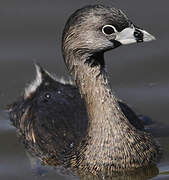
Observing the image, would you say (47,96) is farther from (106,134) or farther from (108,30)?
(108,30)

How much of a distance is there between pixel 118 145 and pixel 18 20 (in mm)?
4122

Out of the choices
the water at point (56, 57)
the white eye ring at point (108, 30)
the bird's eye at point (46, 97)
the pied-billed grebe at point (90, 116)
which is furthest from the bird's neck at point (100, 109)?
the bird's eye at point (46, 97)

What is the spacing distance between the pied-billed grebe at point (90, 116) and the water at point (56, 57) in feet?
1.80

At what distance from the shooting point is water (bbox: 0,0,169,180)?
10.1 metres

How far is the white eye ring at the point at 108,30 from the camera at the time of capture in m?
7.93

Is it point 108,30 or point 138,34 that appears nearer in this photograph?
point 108,30

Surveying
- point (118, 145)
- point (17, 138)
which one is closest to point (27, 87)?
point (17, 138)

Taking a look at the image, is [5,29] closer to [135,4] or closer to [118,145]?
[135,4]

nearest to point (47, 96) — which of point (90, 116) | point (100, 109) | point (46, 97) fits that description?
point (46, 97)

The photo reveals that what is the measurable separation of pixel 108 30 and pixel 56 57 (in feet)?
10.8

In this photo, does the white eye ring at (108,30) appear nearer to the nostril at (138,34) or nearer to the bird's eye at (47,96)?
the nostril at (138,34)

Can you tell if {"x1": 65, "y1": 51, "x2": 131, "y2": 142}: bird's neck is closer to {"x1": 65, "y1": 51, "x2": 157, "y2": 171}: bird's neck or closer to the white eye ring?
{"x1": 65, "y1": 51, "x2": 157, "y2": 171}: bird's neck

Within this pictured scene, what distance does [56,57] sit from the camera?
11.2 metres

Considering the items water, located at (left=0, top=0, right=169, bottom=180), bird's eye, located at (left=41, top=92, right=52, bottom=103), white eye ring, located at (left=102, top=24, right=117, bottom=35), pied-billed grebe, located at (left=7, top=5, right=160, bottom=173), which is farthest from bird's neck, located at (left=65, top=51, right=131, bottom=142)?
bird's eye, located at (left=41, top=92, right=52, bottom=103)
